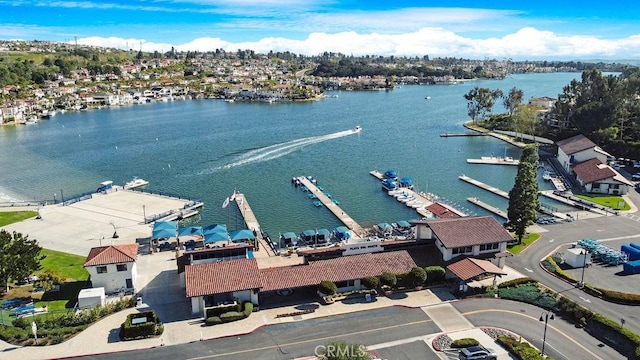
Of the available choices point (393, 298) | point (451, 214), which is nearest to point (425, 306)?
point (393, 298)

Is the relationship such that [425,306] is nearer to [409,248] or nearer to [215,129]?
[409,248]

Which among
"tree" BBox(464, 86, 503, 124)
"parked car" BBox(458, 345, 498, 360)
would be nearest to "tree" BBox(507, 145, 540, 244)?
"parked car" BBox(458, 345, 498, 360)

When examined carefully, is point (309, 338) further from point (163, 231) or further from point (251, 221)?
point (251, 221)

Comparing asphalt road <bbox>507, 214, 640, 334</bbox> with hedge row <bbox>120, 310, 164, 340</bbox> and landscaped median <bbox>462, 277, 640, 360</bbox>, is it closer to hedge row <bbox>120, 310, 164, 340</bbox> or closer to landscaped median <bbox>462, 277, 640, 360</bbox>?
landscaped median <bbox>462, 277, 640, 360</bbox>

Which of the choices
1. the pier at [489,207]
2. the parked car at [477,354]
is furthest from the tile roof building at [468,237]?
A: the pier at [489,207]

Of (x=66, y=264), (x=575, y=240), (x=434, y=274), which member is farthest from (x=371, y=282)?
(x=66, y=264)

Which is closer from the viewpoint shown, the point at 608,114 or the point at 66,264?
the point at 66,264
